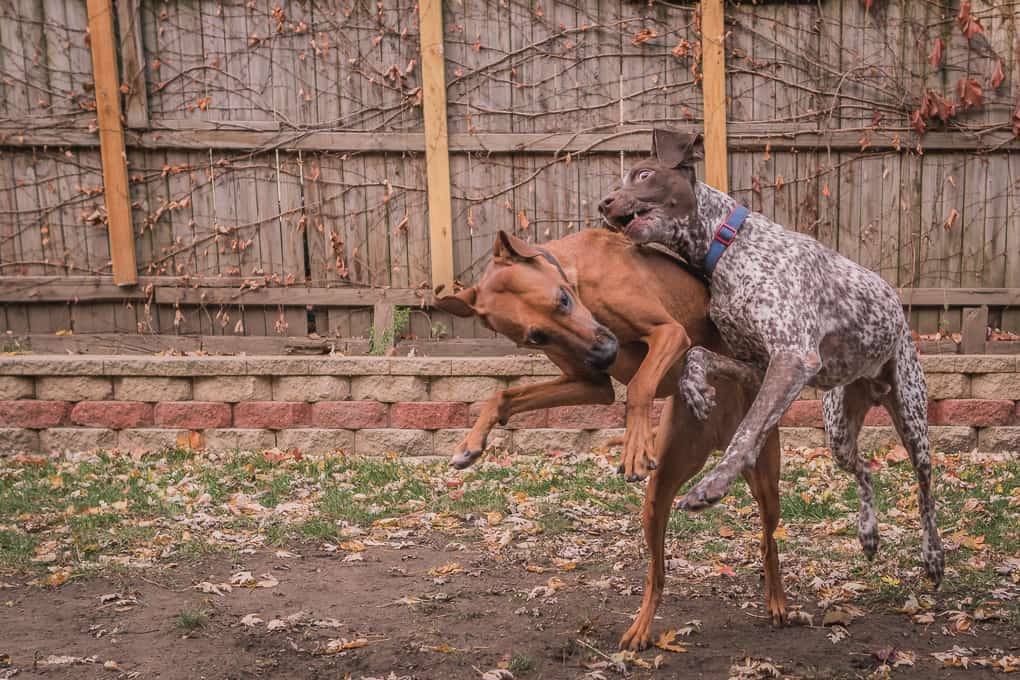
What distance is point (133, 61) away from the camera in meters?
7.86

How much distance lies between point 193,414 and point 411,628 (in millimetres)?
3661

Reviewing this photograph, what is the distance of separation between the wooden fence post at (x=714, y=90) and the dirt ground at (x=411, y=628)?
3.63 metres

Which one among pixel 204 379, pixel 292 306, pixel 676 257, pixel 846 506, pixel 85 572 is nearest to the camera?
pixel 676 257

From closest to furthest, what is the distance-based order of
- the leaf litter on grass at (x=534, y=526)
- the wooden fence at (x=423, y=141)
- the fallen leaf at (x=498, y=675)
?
the fallen leaf at (x=498, y=675) < the leaf litter on grass at (x=534, y=526) < the wooden fence at (x=423, y=141)

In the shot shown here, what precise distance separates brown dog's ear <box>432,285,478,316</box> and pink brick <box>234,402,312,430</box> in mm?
4219

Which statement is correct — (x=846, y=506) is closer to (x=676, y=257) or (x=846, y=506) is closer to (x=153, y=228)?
(x=676, y=257)

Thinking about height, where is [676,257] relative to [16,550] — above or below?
above

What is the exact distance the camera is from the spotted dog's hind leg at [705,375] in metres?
3.33

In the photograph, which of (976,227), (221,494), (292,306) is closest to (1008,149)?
(976,227)

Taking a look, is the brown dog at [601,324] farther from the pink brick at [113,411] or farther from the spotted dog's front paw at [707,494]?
the pink brick at [113,411]

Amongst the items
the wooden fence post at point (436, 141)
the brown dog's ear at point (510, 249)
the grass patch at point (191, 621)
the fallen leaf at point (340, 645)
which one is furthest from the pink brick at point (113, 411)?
the brown dog's ear at point (510, 249)

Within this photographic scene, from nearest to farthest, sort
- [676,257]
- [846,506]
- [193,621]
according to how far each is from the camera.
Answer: [676,257], [193,621], [846,506]

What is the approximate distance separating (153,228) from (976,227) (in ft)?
22.7

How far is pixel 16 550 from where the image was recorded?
18.2ft
